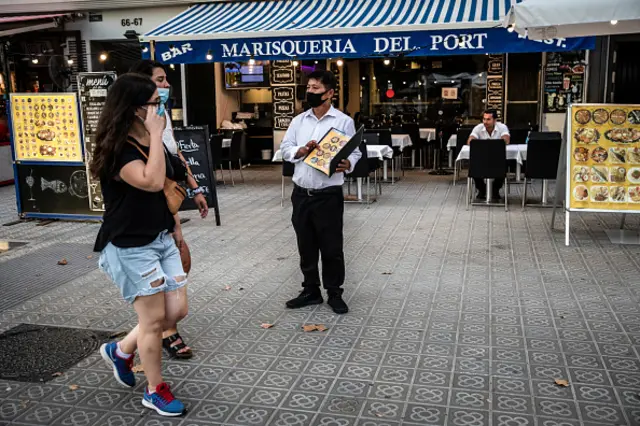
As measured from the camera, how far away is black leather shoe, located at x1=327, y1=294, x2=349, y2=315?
5172 mm

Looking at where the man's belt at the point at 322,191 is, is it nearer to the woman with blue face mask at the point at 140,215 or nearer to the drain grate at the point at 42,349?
the woman with blue face mask at the point at 140,215

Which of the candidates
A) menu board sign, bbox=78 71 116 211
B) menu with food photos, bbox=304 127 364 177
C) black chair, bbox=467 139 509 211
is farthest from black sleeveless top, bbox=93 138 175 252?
black chair, bbox=467 139 509 211

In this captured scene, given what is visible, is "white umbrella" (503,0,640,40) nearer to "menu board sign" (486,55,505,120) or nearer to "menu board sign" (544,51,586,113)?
"menu board sign" (544,51,586,113)

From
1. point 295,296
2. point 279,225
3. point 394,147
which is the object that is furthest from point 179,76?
point 295,296

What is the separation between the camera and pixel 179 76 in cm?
1628

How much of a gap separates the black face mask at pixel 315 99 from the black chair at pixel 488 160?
5247 mm

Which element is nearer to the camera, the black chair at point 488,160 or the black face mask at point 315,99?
the black face mask at point 315,99

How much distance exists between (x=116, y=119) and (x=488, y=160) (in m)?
7.57

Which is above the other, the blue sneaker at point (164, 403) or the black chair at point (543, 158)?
the black chair at point (543, 158)

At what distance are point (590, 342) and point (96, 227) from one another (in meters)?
6.70

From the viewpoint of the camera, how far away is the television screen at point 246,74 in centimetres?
1672

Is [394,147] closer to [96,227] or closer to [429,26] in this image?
[429,26]

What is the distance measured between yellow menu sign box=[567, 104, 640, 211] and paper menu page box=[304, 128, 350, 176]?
3667 mm

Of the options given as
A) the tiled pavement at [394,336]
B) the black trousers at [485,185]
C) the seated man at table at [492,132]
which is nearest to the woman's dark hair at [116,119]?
the tiled pavement at [394,336]
